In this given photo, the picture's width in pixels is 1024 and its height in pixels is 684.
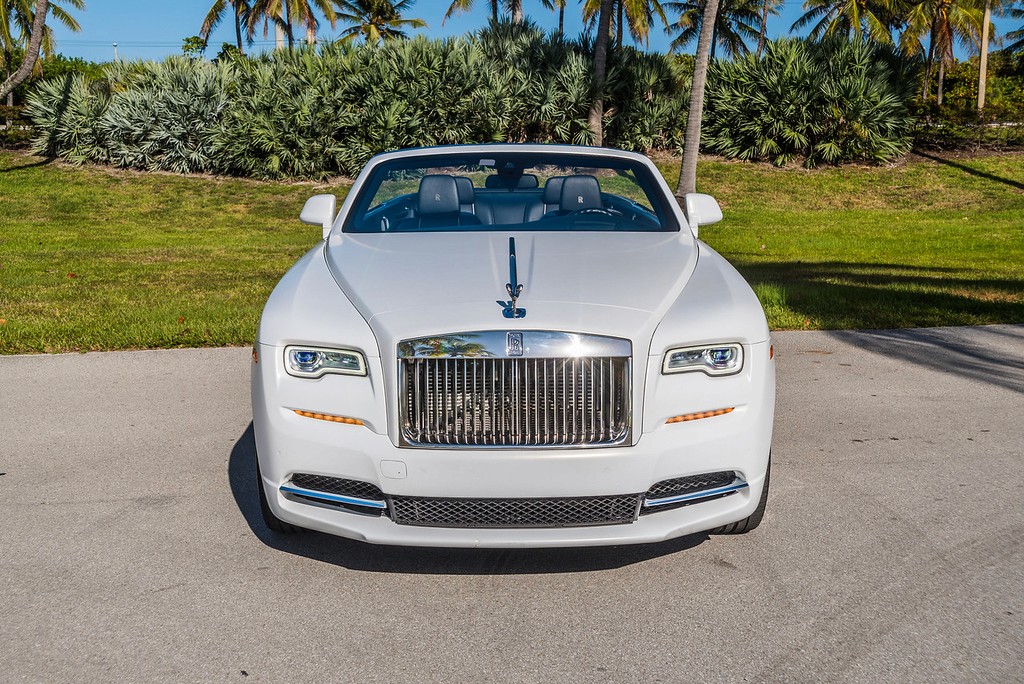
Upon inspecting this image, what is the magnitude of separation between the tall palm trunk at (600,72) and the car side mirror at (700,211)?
1947 cm

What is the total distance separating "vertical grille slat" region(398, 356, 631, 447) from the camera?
11.2ft

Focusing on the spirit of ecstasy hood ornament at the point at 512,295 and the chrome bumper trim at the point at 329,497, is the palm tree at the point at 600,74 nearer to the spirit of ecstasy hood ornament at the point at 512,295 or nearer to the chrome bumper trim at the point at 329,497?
the spirit of ecstasy hood ornament at the point at 512,295

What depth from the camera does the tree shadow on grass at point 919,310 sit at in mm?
7527

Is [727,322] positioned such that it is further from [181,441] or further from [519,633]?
[181,441]

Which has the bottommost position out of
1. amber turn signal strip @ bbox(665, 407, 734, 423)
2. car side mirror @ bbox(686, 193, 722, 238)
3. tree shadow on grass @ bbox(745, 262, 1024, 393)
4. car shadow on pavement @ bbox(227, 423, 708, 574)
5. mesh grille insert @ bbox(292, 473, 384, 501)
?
tree shadow on grass @ bbox(745, 262, 1024, 393)

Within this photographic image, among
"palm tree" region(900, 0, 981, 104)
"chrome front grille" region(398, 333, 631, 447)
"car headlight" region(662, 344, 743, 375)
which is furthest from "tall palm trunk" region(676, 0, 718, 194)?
"palm tree" region(900, 0, 981, 104)

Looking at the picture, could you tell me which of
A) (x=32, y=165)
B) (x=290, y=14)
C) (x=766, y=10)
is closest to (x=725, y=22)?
(x=766, y=10)

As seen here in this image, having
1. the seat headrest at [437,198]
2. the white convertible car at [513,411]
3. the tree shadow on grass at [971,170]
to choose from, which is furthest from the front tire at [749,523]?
the tree shadow on grass at [971,170]

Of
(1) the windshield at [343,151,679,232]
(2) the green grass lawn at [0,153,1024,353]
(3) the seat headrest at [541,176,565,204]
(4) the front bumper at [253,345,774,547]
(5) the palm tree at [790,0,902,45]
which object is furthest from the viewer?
(5) the palm tree at [790,0,902,45]

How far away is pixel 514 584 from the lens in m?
3.66

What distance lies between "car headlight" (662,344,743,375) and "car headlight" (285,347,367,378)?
1.05m

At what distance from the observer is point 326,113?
78.9ft

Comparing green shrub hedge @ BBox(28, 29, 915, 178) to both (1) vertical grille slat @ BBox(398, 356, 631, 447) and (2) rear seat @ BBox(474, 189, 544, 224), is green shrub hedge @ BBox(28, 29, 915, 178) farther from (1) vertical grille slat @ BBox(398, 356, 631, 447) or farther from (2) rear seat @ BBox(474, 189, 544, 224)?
(1) vertical grille slat @ BBox(398, 356, 631, 447)

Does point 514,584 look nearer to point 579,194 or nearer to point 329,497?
point 329,497
